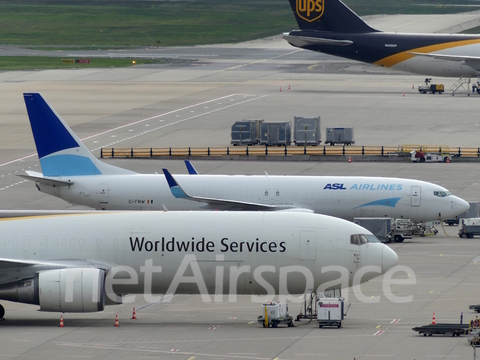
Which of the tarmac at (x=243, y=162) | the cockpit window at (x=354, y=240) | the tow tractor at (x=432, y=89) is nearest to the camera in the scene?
the tarmac at (x=243, y=162)

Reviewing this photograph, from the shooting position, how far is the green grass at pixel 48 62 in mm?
161250

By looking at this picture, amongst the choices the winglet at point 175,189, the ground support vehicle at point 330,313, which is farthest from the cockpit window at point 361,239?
the winglet at point 175,189

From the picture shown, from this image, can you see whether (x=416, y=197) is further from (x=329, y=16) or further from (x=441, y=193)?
(x=329, y=16)

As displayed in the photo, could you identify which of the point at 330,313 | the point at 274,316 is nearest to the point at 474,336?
the point at 330,313

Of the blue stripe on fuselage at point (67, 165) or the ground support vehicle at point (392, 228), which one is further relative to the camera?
the blue stripe on fuselage at point (67, 165)

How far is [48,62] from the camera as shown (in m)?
168

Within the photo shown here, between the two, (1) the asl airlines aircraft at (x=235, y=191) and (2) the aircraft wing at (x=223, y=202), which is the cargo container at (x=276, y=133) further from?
(2) the aircraft wing at (x=223, y=202)

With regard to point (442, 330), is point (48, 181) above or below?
above

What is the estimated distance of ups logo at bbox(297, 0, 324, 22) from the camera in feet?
417

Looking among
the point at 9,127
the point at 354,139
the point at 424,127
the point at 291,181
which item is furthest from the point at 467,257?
the point at 9,127

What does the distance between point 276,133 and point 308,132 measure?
306 cm

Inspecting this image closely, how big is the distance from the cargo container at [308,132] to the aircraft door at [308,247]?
55.6 meters

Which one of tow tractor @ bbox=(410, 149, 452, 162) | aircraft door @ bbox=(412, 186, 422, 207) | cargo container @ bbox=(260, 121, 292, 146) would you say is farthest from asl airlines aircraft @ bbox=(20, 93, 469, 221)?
cargo container @ bbox=(260, 121, 292, 146)

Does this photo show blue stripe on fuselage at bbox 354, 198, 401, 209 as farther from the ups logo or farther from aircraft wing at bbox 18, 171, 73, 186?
the ups logo
